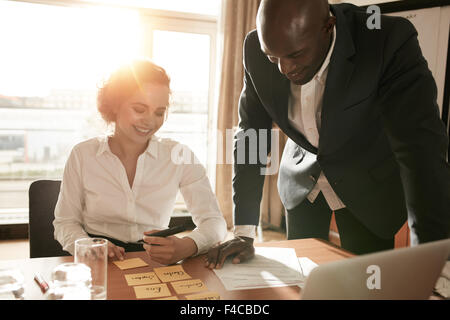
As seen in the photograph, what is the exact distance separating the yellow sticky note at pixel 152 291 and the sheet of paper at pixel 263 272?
15cm

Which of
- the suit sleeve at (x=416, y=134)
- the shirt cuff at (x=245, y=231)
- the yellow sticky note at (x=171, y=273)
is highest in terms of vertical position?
the suit sleeve at (x=416, y=134)

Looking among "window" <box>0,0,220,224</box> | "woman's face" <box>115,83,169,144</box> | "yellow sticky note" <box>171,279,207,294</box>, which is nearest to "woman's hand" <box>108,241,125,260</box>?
"yellow sticky note" <box>171,279,207,294</box>

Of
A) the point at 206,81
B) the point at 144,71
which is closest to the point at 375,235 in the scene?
the point at 144,71

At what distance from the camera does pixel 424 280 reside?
662 millimetres

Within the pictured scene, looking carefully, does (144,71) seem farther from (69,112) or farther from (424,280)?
(69,112)

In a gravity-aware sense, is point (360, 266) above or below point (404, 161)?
below

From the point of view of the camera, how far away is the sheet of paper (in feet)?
3.21

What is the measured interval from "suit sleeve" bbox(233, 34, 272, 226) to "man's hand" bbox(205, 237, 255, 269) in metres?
0.15

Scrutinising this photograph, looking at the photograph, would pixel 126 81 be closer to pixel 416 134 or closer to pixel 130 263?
pixel 130 263

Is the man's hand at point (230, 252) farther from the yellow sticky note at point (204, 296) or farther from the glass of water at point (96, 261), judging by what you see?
the glass of water at point (96, 261)

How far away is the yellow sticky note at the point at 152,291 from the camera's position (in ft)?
2.95

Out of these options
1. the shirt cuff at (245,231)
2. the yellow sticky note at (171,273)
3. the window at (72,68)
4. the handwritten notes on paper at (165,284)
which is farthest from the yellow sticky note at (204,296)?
the window at (72,68)

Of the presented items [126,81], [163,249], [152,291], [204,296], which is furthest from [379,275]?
[126,81]
